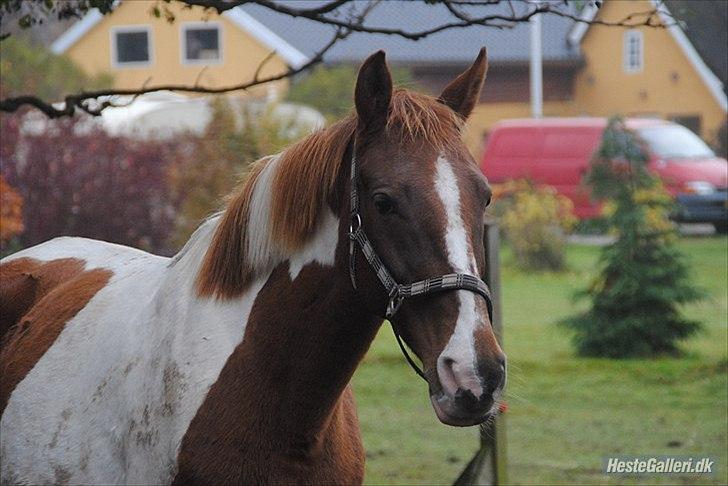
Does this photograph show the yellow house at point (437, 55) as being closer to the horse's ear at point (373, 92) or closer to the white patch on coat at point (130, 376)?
the white patch on coat at point (130, 376)

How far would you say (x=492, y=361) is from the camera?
302cm

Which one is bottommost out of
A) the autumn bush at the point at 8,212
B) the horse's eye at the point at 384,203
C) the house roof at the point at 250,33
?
the house roof at the point at 250,33

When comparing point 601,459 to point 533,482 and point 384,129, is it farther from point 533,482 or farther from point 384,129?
point 384,129

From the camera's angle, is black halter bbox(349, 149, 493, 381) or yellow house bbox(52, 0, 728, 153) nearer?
black halter bbox(349, 149, 493, 381)

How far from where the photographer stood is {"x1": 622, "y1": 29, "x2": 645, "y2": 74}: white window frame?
122 feet

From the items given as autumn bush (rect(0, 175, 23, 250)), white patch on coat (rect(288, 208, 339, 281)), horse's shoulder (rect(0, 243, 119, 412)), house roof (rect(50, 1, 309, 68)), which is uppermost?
white patch on coat (rect(288, 208, 339, 281))

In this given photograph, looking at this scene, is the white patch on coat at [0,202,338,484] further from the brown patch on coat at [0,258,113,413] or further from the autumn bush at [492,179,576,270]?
the autumn bush at [492,179,576,270]

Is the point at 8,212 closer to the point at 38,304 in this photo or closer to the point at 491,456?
the point at 38,304

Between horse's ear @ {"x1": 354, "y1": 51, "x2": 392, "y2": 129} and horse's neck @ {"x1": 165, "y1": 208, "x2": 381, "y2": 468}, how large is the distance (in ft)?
1.03

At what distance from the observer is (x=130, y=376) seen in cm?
384

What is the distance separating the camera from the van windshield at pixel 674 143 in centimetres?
2227

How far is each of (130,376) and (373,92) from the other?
3.97 feet

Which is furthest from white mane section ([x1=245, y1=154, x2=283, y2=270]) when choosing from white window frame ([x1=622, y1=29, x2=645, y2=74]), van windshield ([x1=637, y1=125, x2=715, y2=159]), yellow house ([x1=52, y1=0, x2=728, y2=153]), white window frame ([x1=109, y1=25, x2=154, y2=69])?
white window frame ([x1=109, y1=25, x2=154, y2=69])

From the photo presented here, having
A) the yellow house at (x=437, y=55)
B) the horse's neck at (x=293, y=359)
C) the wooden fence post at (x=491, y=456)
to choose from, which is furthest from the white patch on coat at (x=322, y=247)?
the yellow house at (x=437, y=55)
